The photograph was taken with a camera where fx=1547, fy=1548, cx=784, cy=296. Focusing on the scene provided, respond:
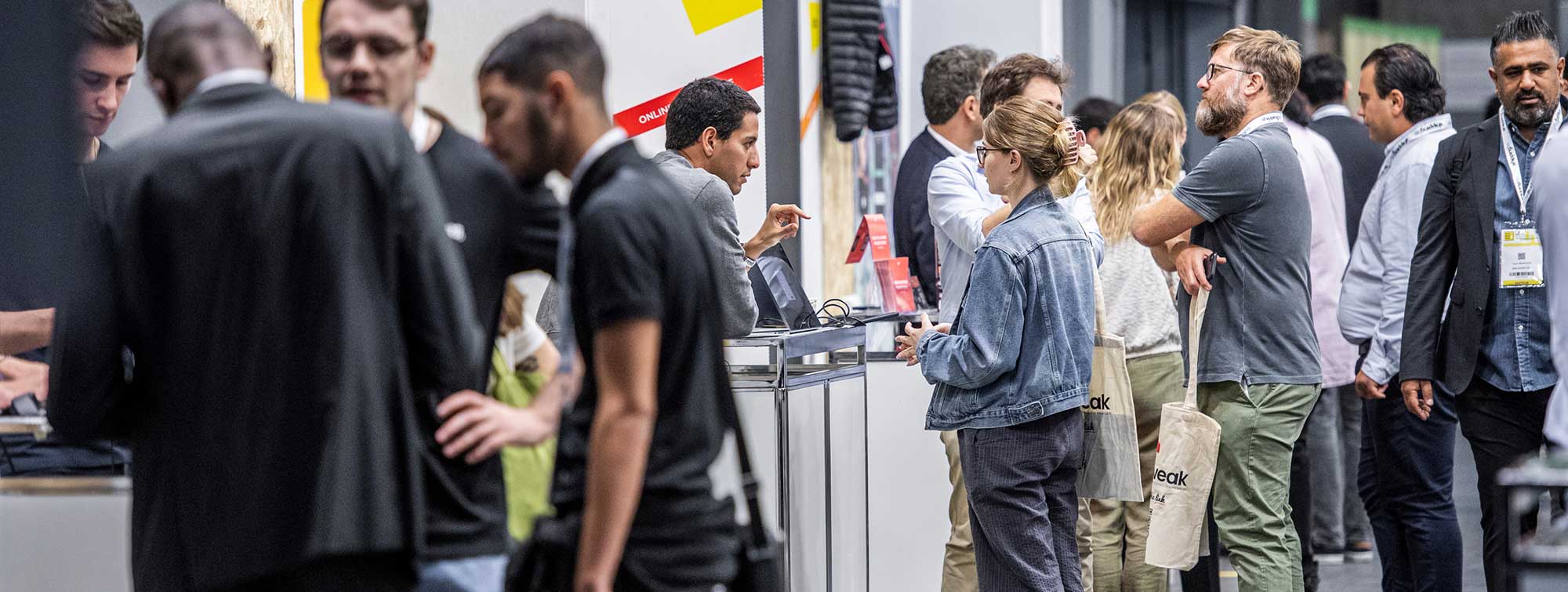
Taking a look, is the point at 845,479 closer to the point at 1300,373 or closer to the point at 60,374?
the point at 1300,373

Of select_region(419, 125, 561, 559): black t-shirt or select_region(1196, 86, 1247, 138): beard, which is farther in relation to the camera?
select_region(1196, 86, 1247, 138): beard

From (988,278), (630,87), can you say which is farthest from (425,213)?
(630,87)

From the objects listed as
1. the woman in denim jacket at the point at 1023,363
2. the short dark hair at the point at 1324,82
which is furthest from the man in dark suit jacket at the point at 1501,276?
the short dark hair at the point at 1324,82

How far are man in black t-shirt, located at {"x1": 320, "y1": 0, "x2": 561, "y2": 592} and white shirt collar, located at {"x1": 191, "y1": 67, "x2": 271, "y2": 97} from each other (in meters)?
0.16

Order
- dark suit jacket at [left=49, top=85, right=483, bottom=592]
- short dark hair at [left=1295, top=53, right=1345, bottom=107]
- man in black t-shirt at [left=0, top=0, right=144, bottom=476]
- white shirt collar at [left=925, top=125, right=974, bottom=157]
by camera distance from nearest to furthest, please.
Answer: dark suit jacket at [left=49, top=85, right=483, bottom=592] → man in black t-shirt at [left=0, top=0, right=144, bottom=476] → white shirt collar at [left=925, top=125, right=974, bottom=157] → short dark hair at [left=1295, top=53, right=1345, bottom=107]

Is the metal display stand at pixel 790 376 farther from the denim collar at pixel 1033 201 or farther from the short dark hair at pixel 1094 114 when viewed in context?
the short dark hair at pixel 1094 114

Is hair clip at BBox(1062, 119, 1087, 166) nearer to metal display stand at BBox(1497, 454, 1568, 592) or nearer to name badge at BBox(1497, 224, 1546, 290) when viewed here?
name badge at BBox(1497, 224, 1546, 290)

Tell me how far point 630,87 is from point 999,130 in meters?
1.44

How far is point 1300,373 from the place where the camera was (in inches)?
145

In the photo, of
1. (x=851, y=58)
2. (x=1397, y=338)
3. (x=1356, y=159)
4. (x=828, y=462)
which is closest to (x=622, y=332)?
(x=828, y=462)

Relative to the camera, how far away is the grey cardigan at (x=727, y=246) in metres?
3.56

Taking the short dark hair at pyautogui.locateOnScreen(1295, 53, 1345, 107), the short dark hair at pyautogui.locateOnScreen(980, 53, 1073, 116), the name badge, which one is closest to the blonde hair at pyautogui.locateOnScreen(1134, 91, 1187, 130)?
the short dark hair at pyautogui.locateOnScreen(980, 53, 1073, 116)

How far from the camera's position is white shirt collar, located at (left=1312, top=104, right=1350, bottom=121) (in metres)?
Result: 6.12

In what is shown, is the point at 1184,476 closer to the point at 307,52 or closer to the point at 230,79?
the point at 307,52
